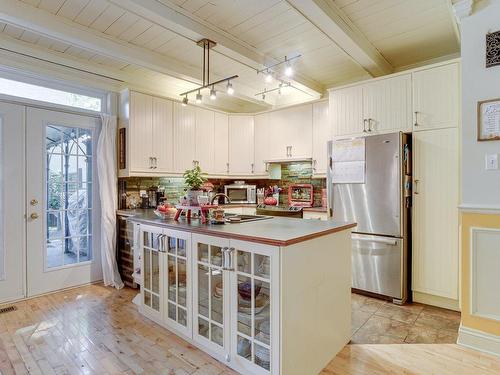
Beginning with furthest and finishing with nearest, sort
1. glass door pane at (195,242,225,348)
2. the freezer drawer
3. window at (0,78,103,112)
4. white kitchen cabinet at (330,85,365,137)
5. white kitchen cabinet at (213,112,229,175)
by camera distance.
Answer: white kitchen cabinet at (213,112,229,175) → white kitchen cabinet at (330,85,365,137) → window at (0,78,103,112) → the freezer drawer → glass door pane at (195,242,225,348)

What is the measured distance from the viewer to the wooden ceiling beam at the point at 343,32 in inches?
91.7

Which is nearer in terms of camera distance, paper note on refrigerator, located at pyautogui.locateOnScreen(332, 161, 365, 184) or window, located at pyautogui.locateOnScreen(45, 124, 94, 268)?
paper note on refrigerator, located at pyautogui.locateOnScreen(332, 161, 365, 184)

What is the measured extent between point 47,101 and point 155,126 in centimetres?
120

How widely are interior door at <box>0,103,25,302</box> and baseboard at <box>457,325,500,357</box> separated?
13.8 feet

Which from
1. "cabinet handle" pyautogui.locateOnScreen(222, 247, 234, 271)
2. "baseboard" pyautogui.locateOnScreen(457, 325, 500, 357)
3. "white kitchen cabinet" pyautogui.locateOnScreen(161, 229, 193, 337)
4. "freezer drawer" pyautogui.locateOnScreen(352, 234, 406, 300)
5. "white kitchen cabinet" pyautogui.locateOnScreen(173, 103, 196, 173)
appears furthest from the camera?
"white kitchen cabinet" pyautogui.locateOnScreen(173, 103, 196, 173)

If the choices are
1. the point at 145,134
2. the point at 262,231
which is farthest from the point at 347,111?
the point at 145,134

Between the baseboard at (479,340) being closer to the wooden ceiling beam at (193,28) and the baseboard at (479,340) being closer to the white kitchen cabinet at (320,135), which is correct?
the white kitchen cabinet at (320,135)

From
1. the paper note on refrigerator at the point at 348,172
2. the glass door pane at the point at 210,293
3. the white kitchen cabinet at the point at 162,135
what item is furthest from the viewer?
the white kitchen cabinet at the point at 162,135

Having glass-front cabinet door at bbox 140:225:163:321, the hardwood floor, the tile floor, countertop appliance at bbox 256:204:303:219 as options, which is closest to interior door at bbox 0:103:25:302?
the hardwood floor

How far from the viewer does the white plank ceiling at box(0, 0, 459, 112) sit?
249 cm

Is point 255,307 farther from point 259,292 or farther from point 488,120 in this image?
point 488,120

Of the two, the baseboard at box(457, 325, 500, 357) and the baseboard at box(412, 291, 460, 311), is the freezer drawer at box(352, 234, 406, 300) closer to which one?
the baseboard at box(412, 291, 460, 311)

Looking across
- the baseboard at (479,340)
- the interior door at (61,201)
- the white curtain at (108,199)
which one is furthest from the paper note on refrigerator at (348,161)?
the interior door at (61,201)

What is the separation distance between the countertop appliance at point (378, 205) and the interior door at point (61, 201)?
308 cm
